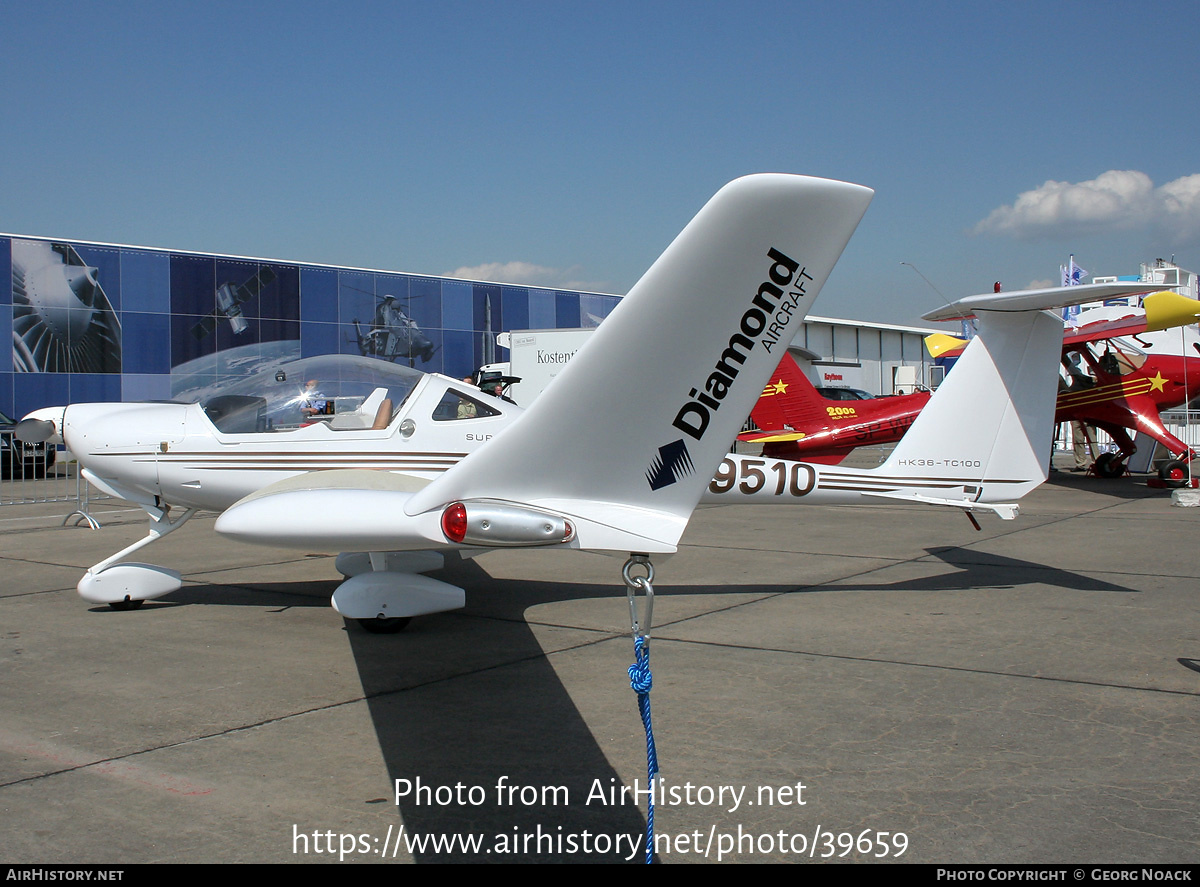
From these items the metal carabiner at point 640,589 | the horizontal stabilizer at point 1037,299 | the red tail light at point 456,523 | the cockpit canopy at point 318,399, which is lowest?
the metal carabiner at point 640,589

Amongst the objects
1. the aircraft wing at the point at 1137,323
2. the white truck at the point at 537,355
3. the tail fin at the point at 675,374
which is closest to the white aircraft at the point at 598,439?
the tail fin at the point at 675,374

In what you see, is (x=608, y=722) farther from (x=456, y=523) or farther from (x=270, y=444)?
(x=270, y=444)

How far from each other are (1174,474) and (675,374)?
1603 centimetres

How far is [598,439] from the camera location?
2.64 m

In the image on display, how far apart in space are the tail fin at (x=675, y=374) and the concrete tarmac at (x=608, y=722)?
1145 millimetres

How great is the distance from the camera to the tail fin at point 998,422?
6855 mm

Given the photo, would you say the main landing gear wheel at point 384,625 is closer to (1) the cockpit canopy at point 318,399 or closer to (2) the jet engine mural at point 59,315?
(1) the cockpit canopy at point 318,399

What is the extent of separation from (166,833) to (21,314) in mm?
26103

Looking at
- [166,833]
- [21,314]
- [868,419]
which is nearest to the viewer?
[166,833]

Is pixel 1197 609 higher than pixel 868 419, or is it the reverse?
pixel 868 419

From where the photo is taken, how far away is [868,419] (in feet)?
42.1

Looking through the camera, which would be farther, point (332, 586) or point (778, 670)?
point (332, 586)

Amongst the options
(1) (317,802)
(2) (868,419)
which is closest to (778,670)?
(1) (317,802)
